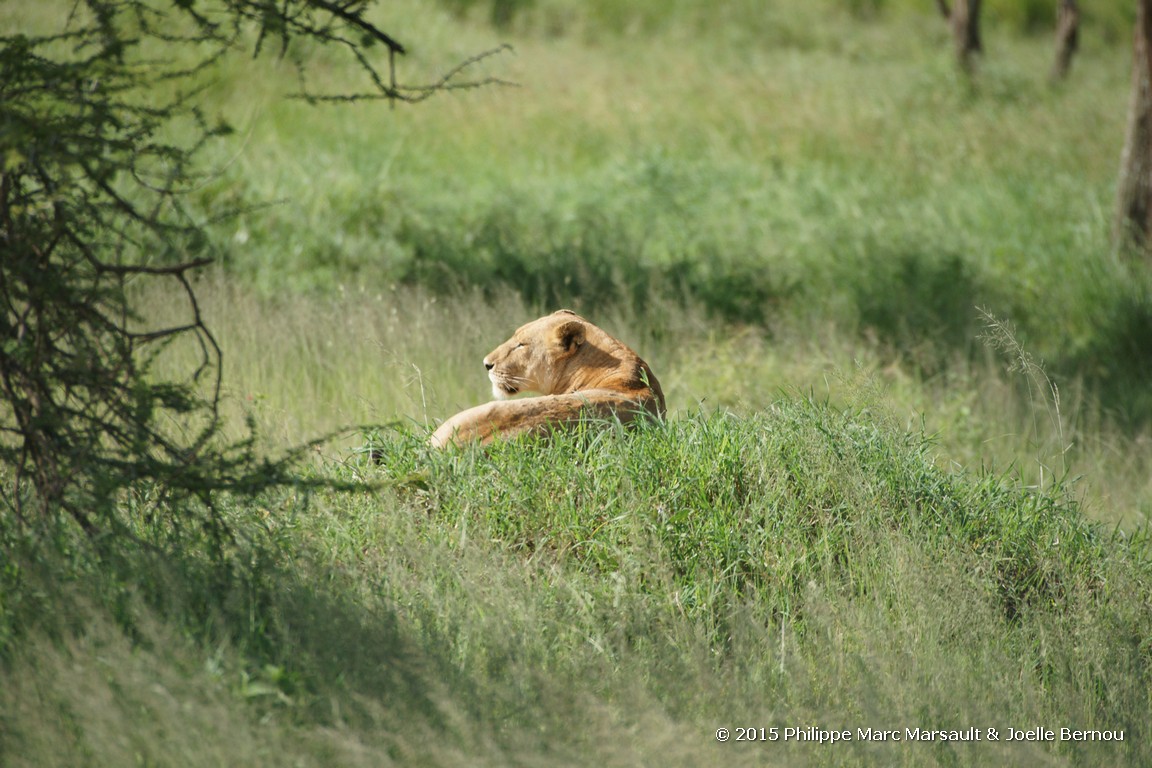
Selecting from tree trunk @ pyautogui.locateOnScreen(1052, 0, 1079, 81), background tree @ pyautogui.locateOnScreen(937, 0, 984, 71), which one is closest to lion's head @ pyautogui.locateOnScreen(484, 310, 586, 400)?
background tree @ pyautogui.locateOnScreen(937, 0, 984, 71)

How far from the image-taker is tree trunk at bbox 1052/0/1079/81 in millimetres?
19609

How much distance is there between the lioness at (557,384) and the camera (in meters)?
4.72

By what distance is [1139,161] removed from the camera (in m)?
11.0

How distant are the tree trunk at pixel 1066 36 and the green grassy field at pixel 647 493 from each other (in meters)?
6.91

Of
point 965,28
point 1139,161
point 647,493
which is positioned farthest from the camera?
point 965,28

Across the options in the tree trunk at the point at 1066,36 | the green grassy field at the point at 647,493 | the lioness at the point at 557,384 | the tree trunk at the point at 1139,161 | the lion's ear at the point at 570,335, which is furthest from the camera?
the tree trunk at the point at 1066,36

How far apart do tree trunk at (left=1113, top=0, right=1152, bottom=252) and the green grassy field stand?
487 millimetres

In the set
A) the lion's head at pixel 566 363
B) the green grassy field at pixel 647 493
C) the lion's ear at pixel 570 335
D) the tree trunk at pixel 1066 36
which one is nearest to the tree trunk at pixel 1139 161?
the green grassy field at pixel 647 493

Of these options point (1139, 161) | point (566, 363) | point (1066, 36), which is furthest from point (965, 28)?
point (566, 363)

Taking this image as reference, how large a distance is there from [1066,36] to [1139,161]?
1023cm

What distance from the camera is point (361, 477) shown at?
464 centimetres

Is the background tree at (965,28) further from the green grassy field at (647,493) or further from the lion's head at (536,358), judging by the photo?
the lion's head at (536,358)

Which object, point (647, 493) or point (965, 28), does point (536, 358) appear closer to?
point (647, 493)

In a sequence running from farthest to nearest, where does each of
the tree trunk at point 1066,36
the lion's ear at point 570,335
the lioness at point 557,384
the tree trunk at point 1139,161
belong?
the tree trunk at point 1066,36
the tree trunk at point 1139,161
the lion's ear at point 570,335
the lioness at point 557,384
